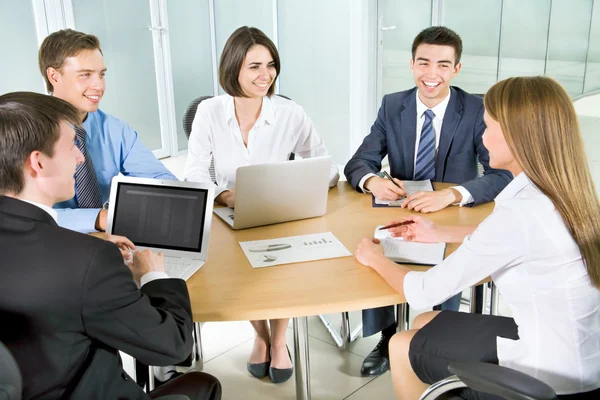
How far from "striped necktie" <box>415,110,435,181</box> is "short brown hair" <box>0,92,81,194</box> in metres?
1.70

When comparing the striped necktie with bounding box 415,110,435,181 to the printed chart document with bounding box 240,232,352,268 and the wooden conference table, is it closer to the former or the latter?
the wooden conference table

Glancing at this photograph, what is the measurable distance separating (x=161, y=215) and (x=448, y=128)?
1352 millimetres

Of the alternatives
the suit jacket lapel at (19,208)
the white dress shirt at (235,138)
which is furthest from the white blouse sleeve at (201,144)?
the suit jacket lapel at (19,208)

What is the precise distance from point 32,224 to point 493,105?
109 centimetres

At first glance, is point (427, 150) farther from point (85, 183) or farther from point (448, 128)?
point (85, 183)

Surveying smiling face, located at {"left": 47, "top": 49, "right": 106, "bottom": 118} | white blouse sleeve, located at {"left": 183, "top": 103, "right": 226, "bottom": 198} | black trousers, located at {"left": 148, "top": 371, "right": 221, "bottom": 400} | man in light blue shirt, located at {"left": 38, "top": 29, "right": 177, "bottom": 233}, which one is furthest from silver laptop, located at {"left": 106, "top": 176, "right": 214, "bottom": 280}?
white blouse sleeve, located at {"left": 183, "top": 103, "right": 226, "bottom": 198}

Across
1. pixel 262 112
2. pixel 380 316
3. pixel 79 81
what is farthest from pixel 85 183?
pixel 380 316

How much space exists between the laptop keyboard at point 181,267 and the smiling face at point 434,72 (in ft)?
4.51

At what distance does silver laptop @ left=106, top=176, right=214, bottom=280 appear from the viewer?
1.73 m

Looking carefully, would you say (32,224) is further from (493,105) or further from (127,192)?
(493,105)

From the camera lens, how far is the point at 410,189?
7.88ft

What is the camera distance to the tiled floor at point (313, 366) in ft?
7.82

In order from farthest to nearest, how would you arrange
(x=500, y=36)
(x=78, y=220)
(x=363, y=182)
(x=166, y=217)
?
(x=500, y=36)
(x=363, y=182)
(x=78, y=220)
(x=166, y=217)

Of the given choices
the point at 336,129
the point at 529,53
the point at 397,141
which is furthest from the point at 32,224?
the point at 529,53
